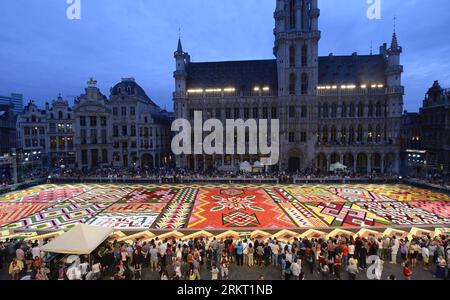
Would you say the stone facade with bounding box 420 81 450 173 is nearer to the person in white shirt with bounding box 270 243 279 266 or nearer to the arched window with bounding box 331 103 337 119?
the arched window with bounding box 331 103 337 119

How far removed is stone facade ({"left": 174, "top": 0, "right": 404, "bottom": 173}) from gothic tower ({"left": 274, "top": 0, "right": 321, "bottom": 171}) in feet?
0.56

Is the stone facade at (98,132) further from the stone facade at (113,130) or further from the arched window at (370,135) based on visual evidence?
the arched window at (370,135)

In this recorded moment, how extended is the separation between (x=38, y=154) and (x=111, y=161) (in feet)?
47.0

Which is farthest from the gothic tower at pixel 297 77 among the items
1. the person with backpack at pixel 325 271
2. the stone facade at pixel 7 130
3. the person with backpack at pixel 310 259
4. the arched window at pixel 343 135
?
the stone facade at pixel 7 130

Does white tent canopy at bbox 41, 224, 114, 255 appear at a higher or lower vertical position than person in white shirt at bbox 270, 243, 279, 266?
higher

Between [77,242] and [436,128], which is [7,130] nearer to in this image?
[77,242]

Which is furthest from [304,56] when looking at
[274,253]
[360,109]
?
[274,253]

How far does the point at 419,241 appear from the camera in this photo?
43.5ft

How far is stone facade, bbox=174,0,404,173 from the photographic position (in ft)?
149

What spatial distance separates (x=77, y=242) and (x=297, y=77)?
4512 centimetres

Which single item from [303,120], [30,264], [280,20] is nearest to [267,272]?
[30,264]

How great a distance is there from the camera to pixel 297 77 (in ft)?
154

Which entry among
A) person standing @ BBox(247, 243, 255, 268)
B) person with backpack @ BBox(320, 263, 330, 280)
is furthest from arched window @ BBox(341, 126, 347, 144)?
person standing @ BBox(247, 243, 255, 268)

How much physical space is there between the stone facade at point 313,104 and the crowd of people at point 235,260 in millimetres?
33751
